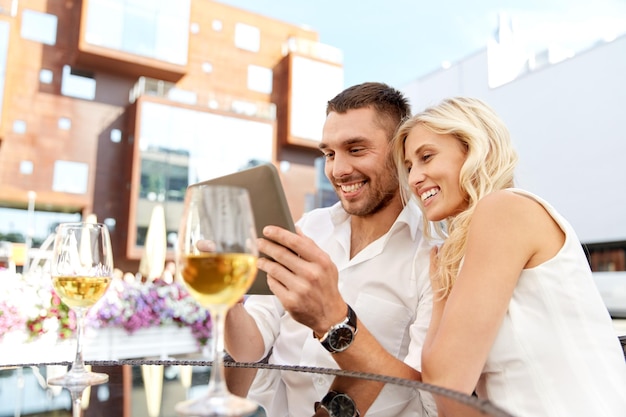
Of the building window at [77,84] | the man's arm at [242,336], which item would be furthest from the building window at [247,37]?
the man's arm at [242,336]

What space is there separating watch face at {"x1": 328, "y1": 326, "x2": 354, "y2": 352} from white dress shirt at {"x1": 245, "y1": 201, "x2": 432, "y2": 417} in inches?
6.8

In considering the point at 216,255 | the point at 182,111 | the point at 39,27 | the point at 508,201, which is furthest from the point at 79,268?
the point at 39,27

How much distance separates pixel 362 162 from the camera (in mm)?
1969

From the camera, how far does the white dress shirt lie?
1.65m

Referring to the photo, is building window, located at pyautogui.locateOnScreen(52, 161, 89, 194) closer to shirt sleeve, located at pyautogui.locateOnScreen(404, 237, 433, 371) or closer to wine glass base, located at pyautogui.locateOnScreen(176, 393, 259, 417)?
shirt sleeve, located at pyautogui.locateOnScreen(404, 237, 433, 371)

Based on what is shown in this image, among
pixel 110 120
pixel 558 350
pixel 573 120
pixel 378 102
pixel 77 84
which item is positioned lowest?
pixel 558 350

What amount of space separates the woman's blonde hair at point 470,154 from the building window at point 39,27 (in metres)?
16.3

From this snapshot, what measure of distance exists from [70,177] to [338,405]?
15.3m

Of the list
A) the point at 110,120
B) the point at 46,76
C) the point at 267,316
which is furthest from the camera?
the point at 110,120

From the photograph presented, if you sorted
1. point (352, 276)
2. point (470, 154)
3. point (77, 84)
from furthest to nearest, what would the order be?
1. point (77, 84)
2. point (352, 276)
3. point (470, 154)

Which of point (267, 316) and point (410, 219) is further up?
point (410, 219)

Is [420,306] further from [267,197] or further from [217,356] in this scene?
[217,356]

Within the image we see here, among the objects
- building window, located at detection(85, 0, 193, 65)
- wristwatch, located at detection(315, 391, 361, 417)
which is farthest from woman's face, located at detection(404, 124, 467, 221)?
building window, located at detection(85, 0, 193, 65)

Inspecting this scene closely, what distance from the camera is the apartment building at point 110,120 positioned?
13953 millimetres
